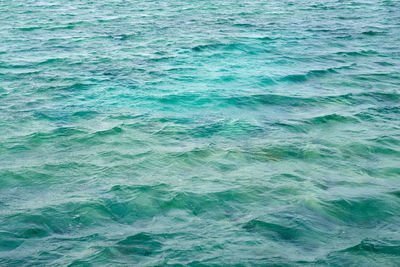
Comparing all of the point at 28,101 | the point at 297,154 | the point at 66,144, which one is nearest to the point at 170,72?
the point at 28,101

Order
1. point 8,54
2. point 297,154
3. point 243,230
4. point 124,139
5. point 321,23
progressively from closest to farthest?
1. point 243,230
2. point 297,154
3. point 124,139
4. point 8,54
5. point 321,23

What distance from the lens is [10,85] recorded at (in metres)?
13.4

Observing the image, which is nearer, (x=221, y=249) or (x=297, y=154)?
(x=221, y=249)

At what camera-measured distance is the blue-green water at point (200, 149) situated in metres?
6.66

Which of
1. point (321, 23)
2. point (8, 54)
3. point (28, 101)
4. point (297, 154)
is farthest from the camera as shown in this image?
point (321, 23)

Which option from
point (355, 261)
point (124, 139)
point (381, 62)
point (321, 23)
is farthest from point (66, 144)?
point (321, 23)

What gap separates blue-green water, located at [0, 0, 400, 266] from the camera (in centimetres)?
666

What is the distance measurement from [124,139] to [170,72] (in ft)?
16.7

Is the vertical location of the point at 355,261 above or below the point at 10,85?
below

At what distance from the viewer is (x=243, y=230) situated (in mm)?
6934

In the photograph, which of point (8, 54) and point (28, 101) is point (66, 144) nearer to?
point (28, 101)

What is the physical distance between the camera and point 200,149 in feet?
31.4

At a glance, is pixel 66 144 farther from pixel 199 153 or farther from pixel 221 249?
pixel 221 249

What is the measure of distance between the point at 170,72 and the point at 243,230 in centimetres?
873
